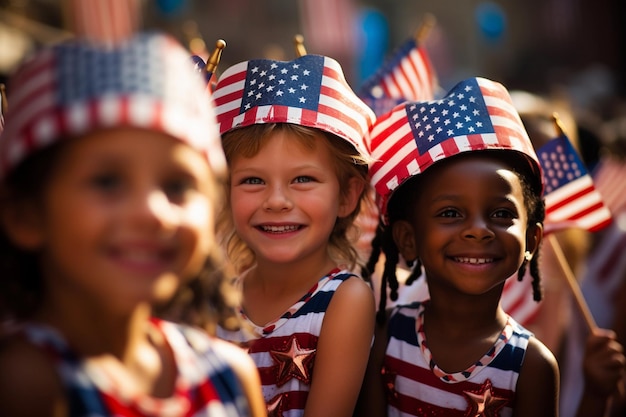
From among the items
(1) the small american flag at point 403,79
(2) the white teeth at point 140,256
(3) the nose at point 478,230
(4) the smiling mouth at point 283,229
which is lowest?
(3) the nose at point 478,230

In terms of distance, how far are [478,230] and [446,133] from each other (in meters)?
0.40

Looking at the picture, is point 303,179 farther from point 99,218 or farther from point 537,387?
point 99,218

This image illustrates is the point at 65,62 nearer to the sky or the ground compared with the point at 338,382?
nearer to the sky

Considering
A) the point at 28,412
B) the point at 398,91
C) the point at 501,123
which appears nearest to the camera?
the point at 28,412

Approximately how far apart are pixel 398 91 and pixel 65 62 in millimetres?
3133

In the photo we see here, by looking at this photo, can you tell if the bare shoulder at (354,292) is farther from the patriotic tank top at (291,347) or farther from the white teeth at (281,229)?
the white teeth at (281,229)

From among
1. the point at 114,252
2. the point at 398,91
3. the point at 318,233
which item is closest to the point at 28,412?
the point at 114,252

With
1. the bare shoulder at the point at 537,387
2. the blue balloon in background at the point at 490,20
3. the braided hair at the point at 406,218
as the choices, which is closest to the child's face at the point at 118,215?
the braided hair at the point at 406,218

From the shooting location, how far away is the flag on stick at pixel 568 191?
384cm

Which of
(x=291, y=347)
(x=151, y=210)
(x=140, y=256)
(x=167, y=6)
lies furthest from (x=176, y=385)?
(x=167, y=6)

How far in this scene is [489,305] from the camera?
3.09m

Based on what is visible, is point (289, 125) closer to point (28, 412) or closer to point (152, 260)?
point (152, 260)

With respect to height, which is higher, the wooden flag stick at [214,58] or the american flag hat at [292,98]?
the wooden flag stick at [214,58]

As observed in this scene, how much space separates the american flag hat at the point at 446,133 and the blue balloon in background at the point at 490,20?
2915 cm
